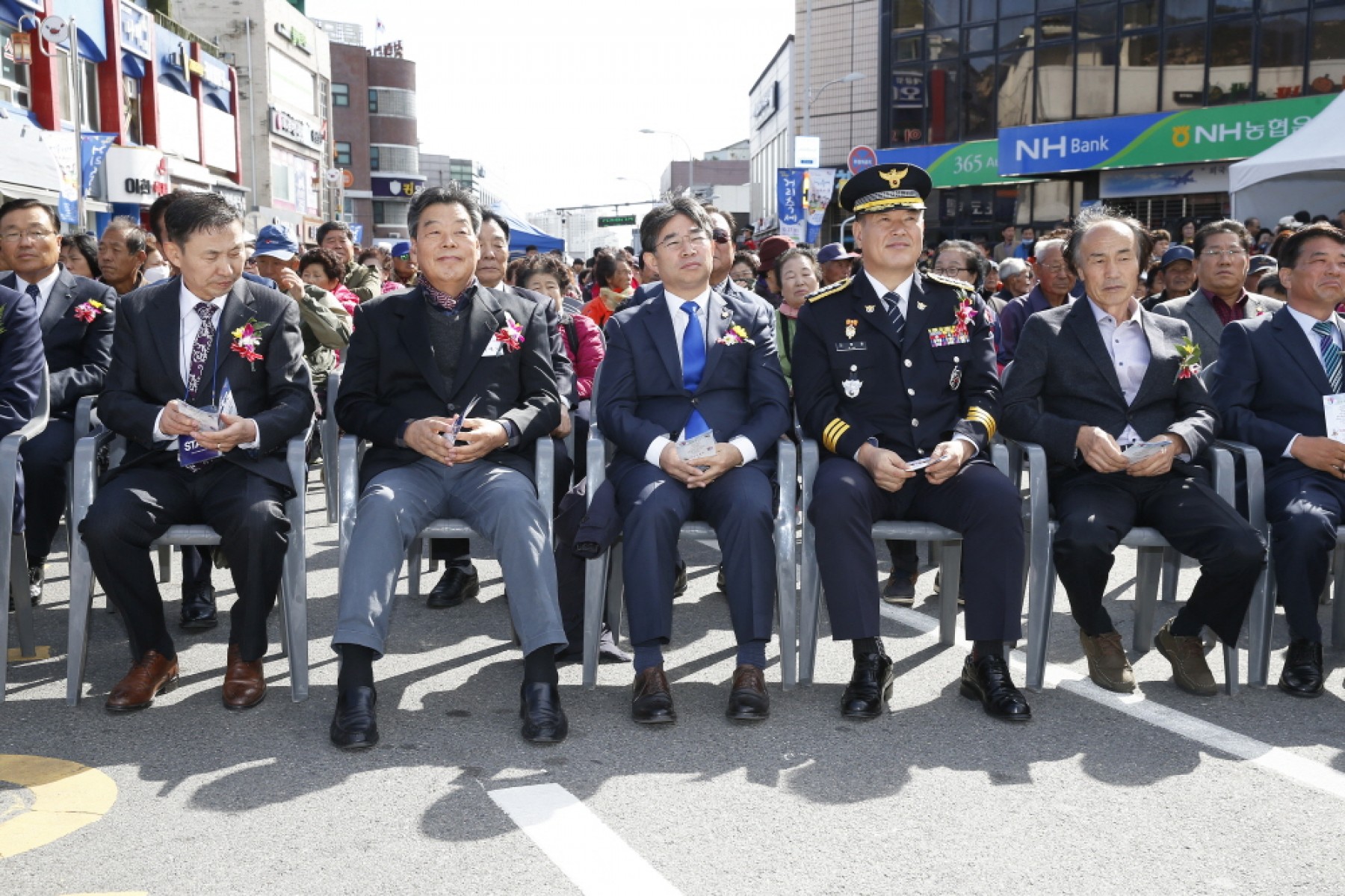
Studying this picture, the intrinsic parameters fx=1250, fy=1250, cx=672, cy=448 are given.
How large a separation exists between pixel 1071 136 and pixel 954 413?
84.4 feet

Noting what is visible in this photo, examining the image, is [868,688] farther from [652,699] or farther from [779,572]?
[652,699]

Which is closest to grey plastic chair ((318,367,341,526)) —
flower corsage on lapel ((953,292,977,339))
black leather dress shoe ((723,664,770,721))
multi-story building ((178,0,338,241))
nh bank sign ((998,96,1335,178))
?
black leather dress shoe ((723,664,770,721))

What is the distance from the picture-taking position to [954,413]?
4785mm

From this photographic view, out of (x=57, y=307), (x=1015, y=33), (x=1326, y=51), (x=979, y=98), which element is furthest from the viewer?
(x=979, y=98)

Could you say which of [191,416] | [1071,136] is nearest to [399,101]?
[1071,136]

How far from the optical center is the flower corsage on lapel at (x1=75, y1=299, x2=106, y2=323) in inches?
222

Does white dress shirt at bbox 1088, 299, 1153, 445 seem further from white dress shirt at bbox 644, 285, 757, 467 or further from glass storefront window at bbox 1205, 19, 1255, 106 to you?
glass storefront window at bbox 1205, 19, 1255, 106

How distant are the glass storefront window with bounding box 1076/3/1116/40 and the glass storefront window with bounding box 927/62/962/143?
4.10m

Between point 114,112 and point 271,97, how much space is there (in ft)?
66.9

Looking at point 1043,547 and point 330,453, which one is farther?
point 330,453

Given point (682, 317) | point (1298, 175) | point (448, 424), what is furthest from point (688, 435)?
point (1298, 175)

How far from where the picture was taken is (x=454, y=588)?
5.64 m

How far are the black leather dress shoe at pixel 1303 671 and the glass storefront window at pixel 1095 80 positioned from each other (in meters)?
27.1

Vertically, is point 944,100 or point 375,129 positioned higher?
point 375,129
